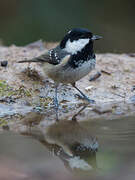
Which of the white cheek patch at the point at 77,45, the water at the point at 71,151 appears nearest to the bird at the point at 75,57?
the white cheek patch at the point at 77,45

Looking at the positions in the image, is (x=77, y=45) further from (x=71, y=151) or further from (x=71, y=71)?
(x=71, y=151)

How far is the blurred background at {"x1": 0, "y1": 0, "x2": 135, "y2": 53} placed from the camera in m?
11.5

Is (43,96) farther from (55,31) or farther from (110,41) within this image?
(55,31)

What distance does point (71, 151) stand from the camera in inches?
→ 157

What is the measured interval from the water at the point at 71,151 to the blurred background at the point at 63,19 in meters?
6.21

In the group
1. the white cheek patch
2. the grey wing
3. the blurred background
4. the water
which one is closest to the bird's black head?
the white cheek patch

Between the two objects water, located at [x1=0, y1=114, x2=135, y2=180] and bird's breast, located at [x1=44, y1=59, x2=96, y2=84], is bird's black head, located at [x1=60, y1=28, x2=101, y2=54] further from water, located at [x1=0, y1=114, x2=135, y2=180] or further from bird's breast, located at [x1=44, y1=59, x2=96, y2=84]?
water, located at [x1=0, y1=114, x2=135, y2=180]

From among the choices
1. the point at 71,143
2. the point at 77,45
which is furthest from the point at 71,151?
the point at 77,45

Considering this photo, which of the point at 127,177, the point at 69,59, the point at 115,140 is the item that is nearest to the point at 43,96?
the point at 69,59

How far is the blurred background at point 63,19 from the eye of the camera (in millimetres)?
11477

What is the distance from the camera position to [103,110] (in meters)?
5.54

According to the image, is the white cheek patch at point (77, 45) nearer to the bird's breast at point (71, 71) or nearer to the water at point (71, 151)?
the bird's breast at point (71, 71)

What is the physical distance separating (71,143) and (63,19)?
9.34 metres

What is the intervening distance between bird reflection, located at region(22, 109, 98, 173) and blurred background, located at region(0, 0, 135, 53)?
618 cm
